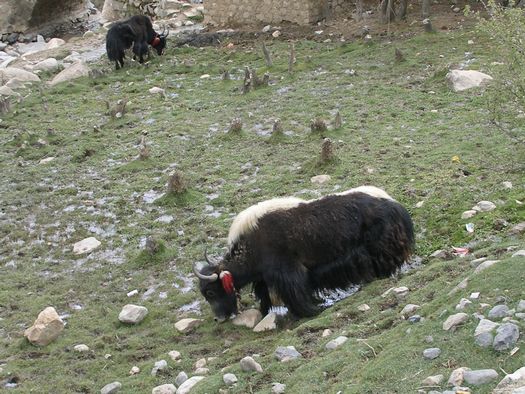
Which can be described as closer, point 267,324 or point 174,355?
point 174,355

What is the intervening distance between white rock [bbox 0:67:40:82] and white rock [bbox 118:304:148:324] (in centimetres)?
999

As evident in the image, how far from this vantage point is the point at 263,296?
246 inches

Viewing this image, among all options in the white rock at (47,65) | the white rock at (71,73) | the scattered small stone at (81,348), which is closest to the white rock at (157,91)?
the white rock at (71,73)

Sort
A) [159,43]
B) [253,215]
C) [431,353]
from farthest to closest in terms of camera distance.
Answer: [159,43] < [253,215] < [431,353]

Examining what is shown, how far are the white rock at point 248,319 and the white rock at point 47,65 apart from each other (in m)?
11.5

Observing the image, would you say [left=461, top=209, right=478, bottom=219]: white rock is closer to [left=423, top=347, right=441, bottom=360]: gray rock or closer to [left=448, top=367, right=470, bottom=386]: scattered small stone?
[left=423, top=347, right=441, bottom=360]: gray rock

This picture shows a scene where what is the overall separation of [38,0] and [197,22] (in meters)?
6.24

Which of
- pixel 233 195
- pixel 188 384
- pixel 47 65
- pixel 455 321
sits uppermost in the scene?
pixel 455 321

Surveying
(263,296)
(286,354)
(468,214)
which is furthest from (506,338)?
(468,214)

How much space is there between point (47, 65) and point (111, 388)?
12.5m

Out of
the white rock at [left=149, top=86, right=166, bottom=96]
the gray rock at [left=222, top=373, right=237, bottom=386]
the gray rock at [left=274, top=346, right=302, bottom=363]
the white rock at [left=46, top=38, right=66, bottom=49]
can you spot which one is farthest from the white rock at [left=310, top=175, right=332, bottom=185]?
the white rock at [left=46, top=38, right=66, bottom=49]

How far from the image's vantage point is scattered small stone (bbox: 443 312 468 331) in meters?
4.07

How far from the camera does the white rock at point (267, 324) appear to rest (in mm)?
5814

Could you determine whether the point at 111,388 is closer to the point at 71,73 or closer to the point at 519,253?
the point at 519,253
